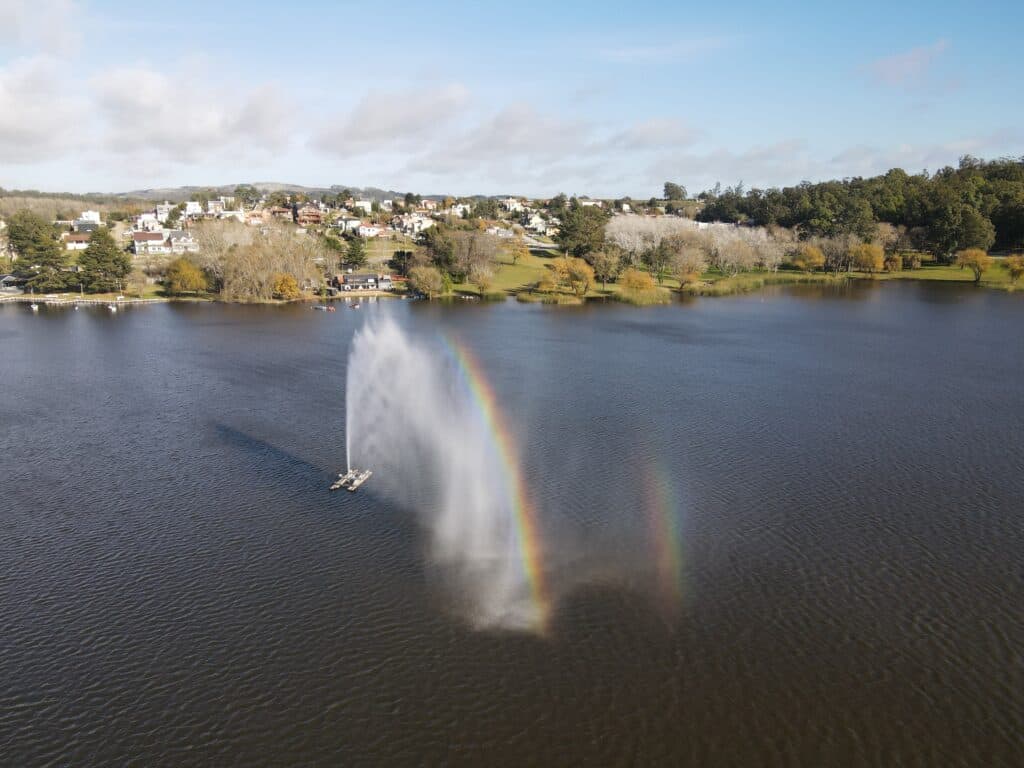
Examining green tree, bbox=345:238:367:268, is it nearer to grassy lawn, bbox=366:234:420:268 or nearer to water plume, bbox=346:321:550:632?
grassy lawn, bbox=366:234:420:268

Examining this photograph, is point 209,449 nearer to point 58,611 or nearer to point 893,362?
point 58,611

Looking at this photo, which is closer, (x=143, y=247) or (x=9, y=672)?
(x=9, y=672)

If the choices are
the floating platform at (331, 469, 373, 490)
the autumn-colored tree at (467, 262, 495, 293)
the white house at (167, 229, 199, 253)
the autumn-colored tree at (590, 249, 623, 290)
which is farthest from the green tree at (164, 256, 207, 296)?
the floating platform at (331, 469, 373, 490)

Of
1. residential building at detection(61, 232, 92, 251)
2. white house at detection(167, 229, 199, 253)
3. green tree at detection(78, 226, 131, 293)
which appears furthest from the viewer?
residential building at detection(61, 232, 92, 251)

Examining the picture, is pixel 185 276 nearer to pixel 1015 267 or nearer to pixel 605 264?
pixel 605 264

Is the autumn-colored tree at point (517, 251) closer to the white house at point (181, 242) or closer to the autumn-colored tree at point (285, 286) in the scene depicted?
the autumn-colored tree at point (285, 286)

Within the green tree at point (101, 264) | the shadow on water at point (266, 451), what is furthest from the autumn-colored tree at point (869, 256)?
the green tree at point (101, 264)

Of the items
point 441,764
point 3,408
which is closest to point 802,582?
point 441,764
